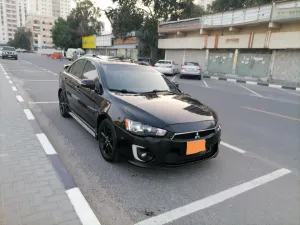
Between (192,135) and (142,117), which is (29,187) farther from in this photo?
(192,135)

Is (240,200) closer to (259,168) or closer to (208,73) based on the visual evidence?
(259,168)

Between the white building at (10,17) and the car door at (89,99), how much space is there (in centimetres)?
15307

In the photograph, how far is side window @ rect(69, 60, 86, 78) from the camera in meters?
5.17

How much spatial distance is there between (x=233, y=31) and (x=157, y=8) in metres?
12.0

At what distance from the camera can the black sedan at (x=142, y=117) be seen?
3.06 meters

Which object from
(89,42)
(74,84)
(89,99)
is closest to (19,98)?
(74,84)

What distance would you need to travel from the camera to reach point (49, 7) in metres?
146

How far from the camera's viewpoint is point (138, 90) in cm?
412

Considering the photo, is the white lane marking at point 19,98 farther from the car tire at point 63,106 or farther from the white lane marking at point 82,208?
the white lane marking at point 82,208

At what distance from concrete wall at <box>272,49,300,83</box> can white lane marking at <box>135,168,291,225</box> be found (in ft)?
55.6

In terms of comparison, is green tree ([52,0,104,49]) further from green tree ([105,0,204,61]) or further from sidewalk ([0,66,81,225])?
sidewalk ([0,66,81,225])

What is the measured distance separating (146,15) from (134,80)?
28.8 m

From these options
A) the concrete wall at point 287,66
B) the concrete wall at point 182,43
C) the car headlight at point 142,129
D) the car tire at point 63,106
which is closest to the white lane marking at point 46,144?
the car tire at point 63,106

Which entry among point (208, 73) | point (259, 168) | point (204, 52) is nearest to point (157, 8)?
point (204, 52)
